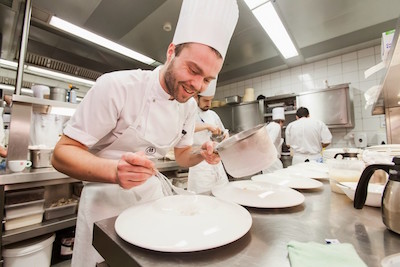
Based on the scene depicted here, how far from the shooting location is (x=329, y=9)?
2.66m

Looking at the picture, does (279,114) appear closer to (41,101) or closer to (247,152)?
(247,152)

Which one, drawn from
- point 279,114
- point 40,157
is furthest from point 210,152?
point 279,114

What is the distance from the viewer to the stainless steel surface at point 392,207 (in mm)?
474

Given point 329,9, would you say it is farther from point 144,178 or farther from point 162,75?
point 144,178

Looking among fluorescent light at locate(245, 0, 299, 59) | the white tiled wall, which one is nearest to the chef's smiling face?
fluorescent light at locate(245, 0, 299, 59)

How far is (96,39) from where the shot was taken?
3.02 m

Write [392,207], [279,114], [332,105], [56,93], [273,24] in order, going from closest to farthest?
[392,207] → [56,93] → [273,24] → [332,105] → [279,114]

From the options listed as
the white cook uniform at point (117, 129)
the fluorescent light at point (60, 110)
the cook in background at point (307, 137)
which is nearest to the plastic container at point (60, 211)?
the fluorescent light at point (60, 110)

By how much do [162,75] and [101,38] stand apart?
8.82 ft

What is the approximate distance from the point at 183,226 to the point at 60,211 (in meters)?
1.78

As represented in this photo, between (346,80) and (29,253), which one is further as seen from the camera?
(346,80)

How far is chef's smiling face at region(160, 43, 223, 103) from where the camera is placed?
2.72ft

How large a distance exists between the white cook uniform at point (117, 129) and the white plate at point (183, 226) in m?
0.34

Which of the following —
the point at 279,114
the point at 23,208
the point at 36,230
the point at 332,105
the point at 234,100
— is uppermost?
the point at 234,100
